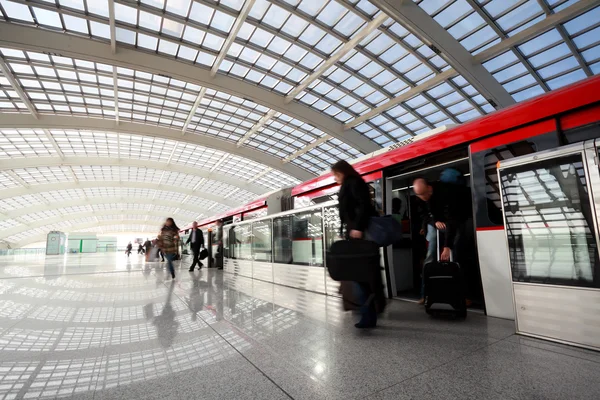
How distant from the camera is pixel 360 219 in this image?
10.6 feet

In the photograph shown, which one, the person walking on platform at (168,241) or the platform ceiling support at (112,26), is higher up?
the platform ceiling support at (112,26)

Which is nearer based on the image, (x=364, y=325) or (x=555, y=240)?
(x=555, y=240)

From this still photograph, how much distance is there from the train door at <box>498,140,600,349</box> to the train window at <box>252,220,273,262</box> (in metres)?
5.20

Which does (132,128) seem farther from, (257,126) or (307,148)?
(307,148)

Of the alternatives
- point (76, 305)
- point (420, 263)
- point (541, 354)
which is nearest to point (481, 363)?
point (541, 354)

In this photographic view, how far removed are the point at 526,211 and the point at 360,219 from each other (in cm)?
168

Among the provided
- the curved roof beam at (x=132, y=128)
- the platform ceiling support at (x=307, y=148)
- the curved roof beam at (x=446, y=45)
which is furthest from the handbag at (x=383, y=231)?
the curved roof beam at (x=132, y=128)

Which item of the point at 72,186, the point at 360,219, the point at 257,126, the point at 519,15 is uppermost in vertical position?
the point at 519,15

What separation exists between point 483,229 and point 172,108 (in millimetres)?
26304

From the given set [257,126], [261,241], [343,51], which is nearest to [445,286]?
[261,241]

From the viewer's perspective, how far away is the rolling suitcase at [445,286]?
146 inches

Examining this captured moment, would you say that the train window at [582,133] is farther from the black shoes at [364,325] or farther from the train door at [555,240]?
the black shoes at [364,325]

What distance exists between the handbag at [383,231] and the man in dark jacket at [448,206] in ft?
3.77

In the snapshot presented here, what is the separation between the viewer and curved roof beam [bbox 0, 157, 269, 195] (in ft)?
108
